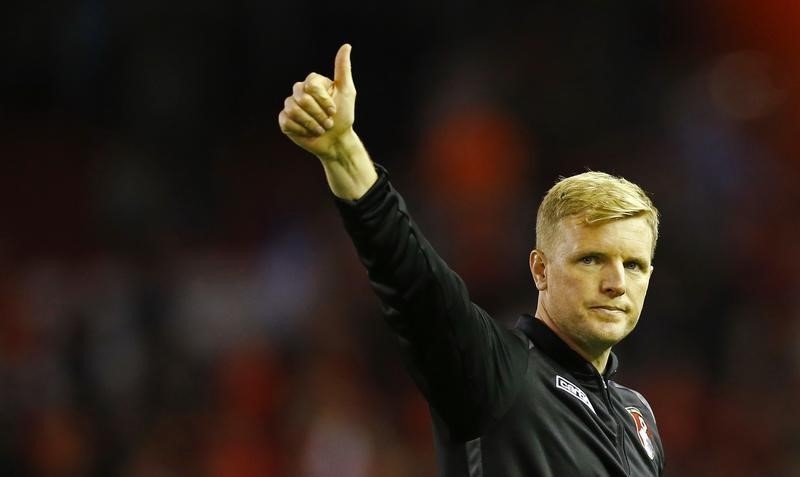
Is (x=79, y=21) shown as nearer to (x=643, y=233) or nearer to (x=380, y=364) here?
(x=380, y=364)

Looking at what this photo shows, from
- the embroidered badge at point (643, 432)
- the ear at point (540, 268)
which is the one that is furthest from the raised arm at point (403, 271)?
the embroidered badge at point (643, 432)

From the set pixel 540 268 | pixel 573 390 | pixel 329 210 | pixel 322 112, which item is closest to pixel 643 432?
pixel 573 390

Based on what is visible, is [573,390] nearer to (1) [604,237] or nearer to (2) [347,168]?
(1) [604,237]

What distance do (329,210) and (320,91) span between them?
633 cm

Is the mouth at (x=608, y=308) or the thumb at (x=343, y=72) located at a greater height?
the thumb at (x=343, y=72)

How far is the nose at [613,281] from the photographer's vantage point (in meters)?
2.29

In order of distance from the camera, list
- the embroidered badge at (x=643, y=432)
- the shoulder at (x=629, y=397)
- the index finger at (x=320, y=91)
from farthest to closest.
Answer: the shoulder at (x=629, y=397) < the embroidered badge at (x=643, y=432) < the index finger at (x=320, y=91)

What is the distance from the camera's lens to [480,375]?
6.73 feet

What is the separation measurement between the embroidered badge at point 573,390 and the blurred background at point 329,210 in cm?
404

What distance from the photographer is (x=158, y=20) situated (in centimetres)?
917

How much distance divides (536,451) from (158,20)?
25.0 ft

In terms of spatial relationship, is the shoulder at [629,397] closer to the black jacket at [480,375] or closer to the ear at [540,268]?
the black jacket at [480,375]

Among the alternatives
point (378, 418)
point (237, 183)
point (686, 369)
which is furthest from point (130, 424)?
point (686, 369)

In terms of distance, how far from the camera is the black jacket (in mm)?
1961
